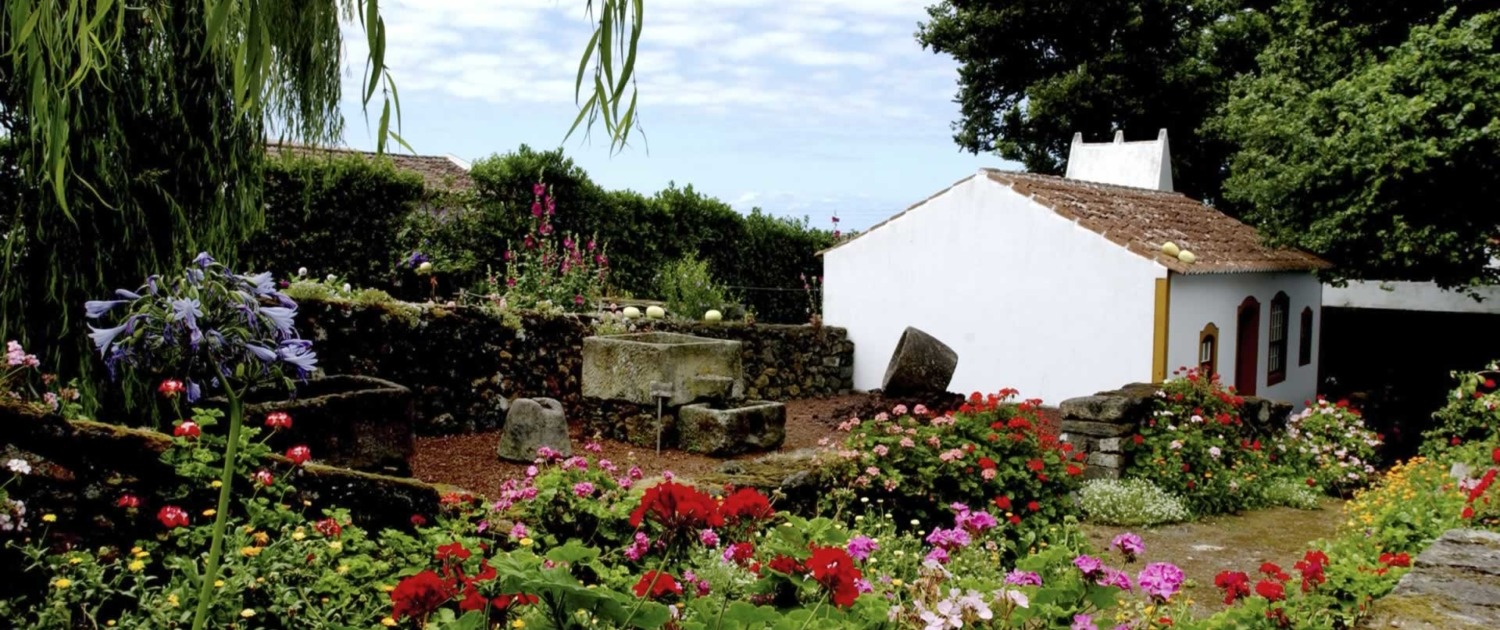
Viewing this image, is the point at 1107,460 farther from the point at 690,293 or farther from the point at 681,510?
the point at 681,510

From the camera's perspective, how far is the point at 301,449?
374 cm

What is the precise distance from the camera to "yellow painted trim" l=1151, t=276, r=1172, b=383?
12773mm

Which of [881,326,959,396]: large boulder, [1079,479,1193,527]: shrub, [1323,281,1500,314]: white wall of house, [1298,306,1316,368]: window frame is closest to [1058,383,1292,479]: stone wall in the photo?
[1079,479,1193,527]: shrub

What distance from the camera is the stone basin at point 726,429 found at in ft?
28.6

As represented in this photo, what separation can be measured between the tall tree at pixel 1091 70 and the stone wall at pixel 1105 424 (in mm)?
13904

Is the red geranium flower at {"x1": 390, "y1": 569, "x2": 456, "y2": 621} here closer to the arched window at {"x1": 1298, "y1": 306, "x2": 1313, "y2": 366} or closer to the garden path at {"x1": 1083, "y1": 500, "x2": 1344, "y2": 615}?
the garden path at {"x1": 1083, "y1": 500, "x2": 1344, "y2": 615}

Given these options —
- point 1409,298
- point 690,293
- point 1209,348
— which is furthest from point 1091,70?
point 690,293

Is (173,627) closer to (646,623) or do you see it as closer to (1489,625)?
(646,623)

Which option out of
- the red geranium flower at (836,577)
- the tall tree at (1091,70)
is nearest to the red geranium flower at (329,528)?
the red geranium flower at (836,577)

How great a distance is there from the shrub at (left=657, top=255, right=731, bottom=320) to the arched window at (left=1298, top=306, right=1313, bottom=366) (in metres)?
10.1

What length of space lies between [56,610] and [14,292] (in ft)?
10.0

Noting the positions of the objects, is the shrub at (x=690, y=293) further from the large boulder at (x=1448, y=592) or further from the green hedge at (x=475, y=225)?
the large boulder at (x=1448, y=592)

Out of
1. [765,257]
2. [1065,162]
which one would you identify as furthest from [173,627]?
[1065,162]

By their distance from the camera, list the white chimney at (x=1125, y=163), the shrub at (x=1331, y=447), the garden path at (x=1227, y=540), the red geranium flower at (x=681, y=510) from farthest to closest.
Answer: the white chimney at (x=1125, y=163) → the shrub at (x=1331, y=447) → the garden path at (x=1227, y=540) → the red geranium flower at (x=681, y=510)
